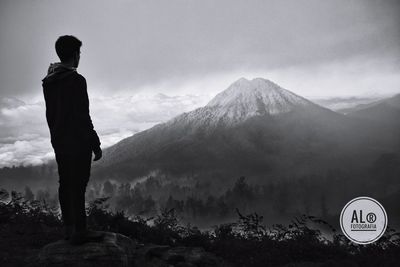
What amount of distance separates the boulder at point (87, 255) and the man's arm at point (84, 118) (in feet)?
5.36

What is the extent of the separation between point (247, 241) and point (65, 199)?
488 centimetres

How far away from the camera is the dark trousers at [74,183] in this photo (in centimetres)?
709

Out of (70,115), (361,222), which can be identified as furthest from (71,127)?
(361,222)

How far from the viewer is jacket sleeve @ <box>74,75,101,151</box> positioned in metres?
7.09

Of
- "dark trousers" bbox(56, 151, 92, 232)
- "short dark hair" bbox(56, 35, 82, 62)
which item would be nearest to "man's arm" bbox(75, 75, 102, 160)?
"dark trousers" bbox(56, 151, 92, 232)

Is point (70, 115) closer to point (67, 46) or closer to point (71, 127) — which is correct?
point (71, 127)

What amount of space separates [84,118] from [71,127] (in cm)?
27

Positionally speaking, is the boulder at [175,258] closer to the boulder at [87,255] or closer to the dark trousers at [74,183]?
the boulder at [87,255]

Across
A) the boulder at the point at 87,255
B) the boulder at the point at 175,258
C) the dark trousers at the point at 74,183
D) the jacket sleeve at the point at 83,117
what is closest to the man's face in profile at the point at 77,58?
the jacket sleeve at the point at 83,117

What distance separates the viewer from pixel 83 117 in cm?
710

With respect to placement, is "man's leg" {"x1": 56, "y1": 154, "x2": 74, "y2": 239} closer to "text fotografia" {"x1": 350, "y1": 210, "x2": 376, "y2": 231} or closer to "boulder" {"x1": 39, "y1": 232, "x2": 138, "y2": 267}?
"boulder" {"x1": 39, "y1": 232, "x2": 138, "y2": 267}

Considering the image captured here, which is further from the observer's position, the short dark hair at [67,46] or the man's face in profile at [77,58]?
the man's face in profile at [77,58]

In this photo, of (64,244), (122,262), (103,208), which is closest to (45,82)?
(64,244)

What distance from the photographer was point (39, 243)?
9023 millimetres
